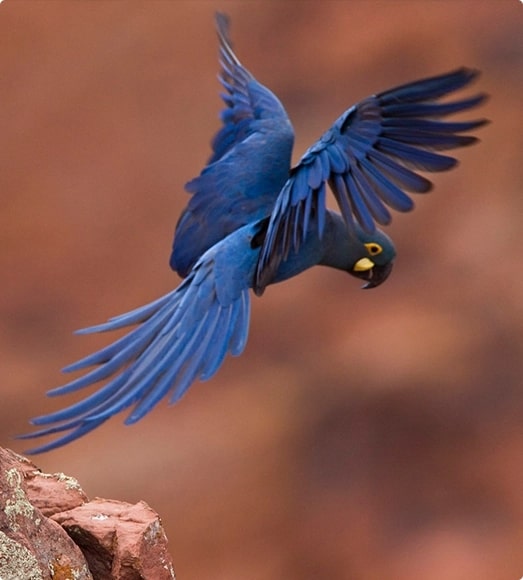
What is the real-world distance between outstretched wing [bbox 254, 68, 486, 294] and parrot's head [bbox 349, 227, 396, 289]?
1.93 ft

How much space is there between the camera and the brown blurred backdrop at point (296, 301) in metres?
7.95

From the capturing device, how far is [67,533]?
273cm

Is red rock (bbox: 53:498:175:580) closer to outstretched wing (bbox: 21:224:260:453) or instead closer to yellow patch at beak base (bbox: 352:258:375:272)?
outstretched wing (bbox: 21:224:260:453)

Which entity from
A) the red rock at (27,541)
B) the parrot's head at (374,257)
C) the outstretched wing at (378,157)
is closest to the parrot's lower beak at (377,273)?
the parrot's head at (374,257)

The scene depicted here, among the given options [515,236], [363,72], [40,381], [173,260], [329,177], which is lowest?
[40,381]

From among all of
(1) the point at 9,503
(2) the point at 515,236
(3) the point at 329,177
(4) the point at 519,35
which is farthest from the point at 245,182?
(4) the point at 519,35

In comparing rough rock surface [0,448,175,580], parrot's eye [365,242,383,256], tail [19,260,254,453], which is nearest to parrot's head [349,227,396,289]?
parrot's eye [365,242,383,256]

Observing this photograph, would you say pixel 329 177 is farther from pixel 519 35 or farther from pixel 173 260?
pixel 519 35

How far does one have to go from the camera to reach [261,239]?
145 inches

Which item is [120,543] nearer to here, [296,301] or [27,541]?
[27,541]

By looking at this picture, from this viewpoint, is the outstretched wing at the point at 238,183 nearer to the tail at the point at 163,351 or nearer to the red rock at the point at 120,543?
the tail at the point at 163,351

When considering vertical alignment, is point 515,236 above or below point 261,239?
above

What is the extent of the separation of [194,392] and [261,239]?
474 centimetres

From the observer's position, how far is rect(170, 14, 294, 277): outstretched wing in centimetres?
398
